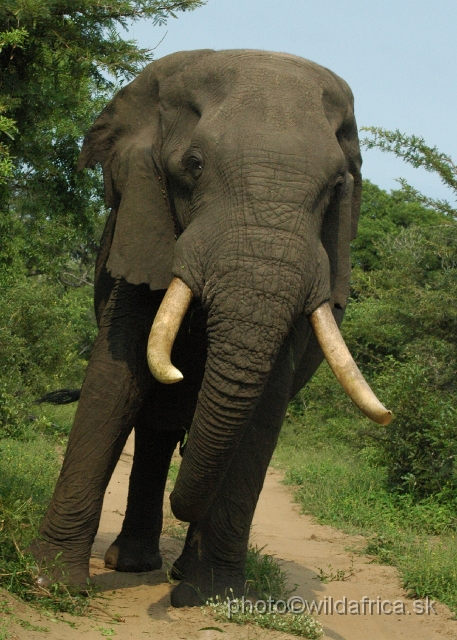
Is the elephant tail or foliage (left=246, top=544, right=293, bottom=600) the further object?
the elephant tail

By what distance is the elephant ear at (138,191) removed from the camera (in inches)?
197

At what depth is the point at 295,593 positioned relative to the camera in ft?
19.5

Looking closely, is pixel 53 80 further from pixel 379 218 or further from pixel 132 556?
pixel 379 218

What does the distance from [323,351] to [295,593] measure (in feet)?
6.94

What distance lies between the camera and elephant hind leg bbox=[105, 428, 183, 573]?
256 inches

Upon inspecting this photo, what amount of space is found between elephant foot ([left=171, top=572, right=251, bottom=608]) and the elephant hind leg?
1.23 meters

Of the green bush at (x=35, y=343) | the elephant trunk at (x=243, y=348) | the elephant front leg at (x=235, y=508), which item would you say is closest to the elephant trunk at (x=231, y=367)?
the elephant trunk at (x=243, y=348)

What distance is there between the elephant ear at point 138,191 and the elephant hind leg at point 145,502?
5.76 ft

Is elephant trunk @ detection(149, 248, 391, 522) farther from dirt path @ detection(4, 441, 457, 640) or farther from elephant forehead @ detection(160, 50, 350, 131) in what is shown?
dirt path @ detection(4, 441, 457, 640)

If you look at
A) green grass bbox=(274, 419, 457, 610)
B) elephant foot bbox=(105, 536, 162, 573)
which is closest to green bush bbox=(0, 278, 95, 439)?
green grass bbox=(274, 419, 457, 610)

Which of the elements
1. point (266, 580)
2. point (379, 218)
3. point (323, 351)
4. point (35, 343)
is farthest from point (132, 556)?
point (379, 218)

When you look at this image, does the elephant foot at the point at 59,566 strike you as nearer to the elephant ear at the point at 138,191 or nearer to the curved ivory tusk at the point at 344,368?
the elephant ear at the point at 138,191

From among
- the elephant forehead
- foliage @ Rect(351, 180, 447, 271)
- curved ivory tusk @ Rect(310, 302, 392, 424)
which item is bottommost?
curved ivory tusk @ Rect(310, 302, 392, 424)

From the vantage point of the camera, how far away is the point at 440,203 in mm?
10727
